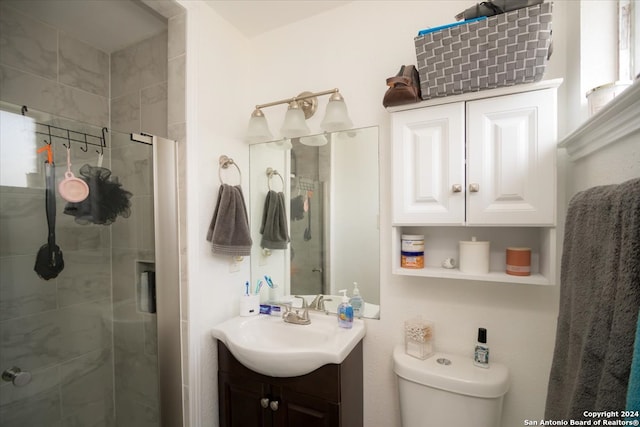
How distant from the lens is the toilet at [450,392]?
94cm

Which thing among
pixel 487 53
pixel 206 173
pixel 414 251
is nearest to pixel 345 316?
pixel 414 251

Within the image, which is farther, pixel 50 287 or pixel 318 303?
pixel 318 303

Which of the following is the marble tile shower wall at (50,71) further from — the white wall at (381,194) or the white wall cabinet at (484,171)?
the white wall cabinet at (484,171)

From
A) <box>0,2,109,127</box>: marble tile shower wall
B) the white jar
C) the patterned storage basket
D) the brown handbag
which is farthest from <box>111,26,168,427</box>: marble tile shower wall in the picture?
the white jar

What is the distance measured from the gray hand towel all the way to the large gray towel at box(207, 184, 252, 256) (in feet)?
0.68

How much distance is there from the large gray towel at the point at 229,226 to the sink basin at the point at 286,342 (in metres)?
0.38

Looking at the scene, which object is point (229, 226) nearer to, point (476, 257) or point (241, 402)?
point (241, 402)

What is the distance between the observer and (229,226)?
4.25 ft

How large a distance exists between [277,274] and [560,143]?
1.37 meters

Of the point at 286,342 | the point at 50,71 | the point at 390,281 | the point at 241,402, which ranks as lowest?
the point at 241,402

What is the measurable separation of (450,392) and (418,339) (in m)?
0.20

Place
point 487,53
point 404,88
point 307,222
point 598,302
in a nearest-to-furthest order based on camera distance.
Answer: point 598,302 < point 487,53 < point 404,88 < point 307,222

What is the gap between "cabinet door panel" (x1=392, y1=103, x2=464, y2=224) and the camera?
100cm

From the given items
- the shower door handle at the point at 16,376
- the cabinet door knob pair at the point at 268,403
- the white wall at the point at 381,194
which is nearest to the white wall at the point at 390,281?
the white wall at the point at 381,194
